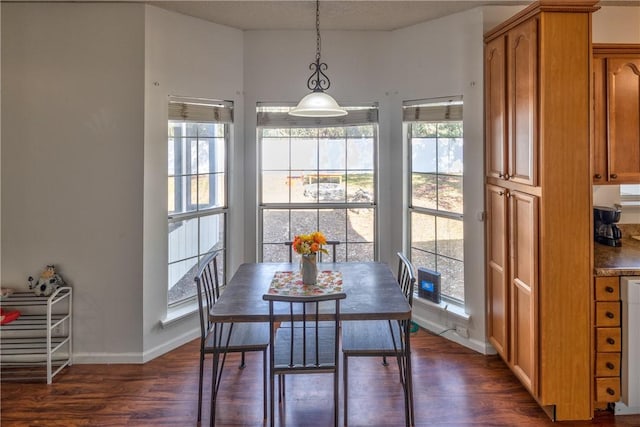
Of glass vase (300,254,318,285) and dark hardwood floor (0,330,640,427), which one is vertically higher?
glass vase (300,254,318,285)

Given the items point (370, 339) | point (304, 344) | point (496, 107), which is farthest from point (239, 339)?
point (496, 107)

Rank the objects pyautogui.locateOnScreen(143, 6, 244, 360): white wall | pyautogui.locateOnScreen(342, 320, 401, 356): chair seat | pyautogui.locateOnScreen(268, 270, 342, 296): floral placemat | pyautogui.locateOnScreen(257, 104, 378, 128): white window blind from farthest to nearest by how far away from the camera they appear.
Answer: pyautogui.locateOnScreen(257, 104, 378, 128): white window blind, pyautogui.locateOnScreen(143, 6, 244, 360): white wall, pyautogui.locateOnScreen(268, 270, 342, 296): floral placemat, pyautogui.locateOnScreen(342, 320, 401, 356): chair seat

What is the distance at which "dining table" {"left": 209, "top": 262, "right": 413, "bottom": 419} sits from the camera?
83.4 inches

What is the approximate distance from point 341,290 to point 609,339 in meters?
1.56

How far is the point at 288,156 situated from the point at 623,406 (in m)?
3.05

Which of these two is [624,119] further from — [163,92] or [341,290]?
[163,92]

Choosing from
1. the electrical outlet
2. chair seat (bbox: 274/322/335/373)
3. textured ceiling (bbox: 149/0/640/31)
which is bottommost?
the electrical outlet

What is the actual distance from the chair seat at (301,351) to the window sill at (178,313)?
3.81ft

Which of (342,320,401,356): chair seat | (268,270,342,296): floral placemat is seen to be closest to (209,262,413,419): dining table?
(268,270,342,296): floral placemat

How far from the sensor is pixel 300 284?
2.56 metres

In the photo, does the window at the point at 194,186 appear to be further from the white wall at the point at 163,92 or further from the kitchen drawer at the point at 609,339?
the kitchen drawer at the point at 609,339

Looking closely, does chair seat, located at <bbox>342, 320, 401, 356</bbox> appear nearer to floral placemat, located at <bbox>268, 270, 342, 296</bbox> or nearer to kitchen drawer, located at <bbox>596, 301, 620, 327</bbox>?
floral placemat, located at <bbox>268, 270, 342, 296</bbox>

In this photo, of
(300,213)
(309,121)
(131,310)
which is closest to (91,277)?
(131,310)

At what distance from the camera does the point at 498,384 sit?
9.04ft
